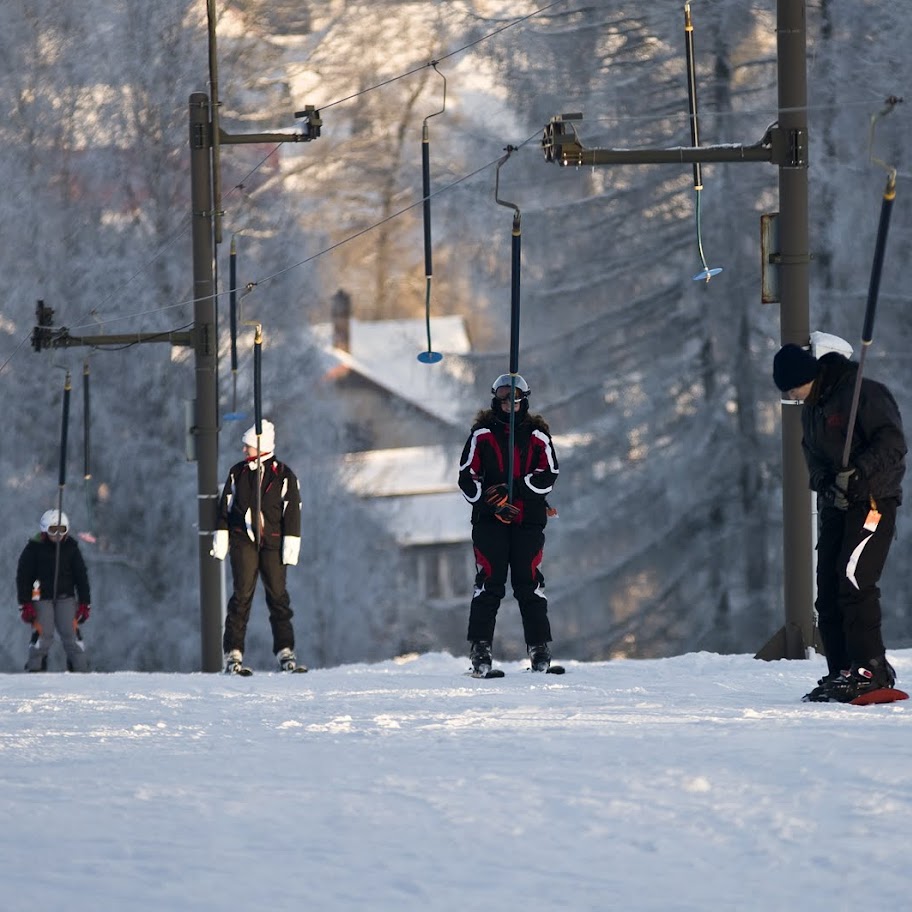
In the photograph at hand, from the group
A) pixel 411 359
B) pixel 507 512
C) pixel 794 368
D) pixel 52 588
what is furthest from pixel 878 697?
pixel 411 359

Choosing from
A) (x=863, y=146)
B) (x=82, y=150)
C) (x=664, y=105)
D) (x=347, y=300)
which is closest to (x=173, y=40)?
(x=82, y=150)

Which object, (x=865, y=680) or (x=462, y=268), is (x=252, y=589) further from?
(x=462, y=268)

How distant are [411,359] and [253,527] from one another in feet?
91.7

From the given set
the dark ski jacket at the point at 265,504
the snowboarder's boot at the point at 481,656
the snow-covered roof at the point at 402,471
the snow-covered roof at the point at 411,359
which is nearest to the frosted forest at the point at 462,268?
the snow-covered roof at the point at 411,359

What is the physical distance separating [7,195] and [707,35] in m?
13.1

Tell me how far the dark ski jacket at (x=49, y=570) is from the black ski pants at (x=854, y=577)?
10403 millimetres

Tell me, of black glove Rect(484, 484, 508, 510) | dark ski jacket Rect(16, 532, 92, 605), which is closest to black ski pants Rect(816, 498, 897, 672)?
black glove Rect(484, 484, 508, 510)

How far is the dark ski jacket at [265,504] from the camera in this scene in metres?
12.1

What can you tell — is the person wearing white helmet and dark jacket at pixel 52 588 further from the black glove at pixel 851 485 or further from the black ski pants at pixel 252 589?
the black glove at pixel 851 485

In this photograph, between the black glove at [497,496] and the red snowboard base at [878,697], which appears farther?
the black glove at [497,496]

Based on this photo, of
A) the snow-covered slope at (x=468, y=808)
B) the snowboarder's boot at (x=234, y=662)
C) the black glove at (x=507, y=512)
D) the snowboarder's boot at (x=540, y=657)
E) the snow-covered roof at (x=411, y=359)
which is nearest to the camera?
the snow-covered slope at (x=468, y=808)

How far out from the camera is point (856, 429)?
26.3 ft

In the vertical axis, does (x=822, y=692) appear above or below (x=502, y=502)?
below

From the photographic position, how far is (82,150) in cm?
3631
